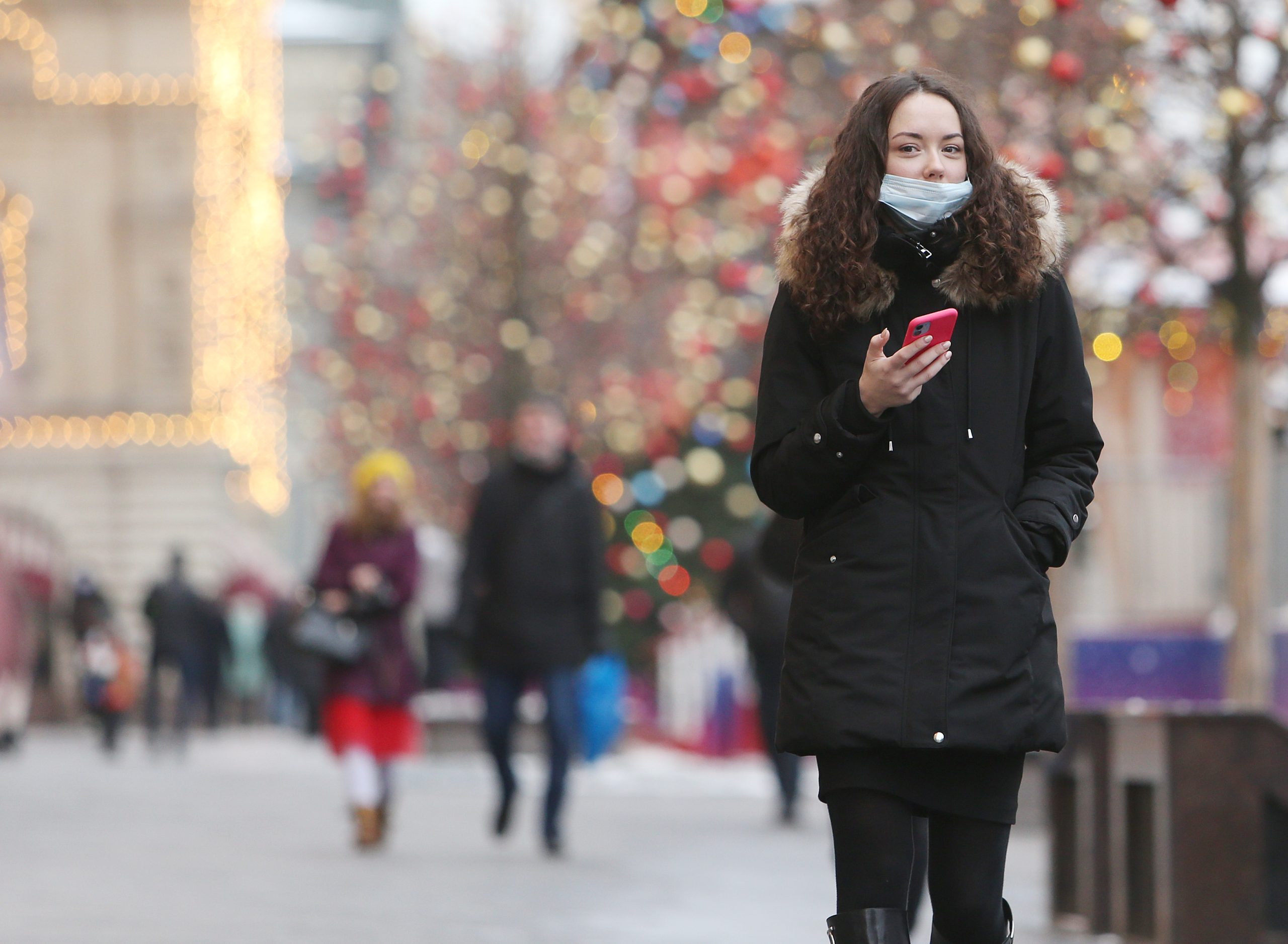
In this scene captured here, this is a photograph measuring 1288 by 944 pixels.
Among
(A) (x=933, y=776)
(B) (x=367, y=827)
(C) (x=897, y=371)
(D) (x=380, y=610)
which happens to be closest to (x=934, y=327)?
(C) (x=897, y=371)

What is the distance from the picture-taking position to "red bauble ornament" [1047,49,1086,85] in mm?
10188

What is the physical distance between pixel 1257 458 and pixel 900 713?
7.72 meters

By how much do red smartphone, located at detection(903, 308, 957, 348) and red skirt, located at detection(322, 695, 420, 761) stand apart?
769cm

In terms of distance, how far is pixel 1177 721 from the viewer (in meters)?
7.29

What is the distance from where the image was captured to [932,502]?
4305 mm

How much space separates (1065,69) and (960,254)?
6065 millimetres

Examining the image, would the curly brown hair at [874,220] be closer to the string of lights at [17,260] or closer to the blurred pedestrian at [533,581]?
the blurred pedestrian at [533,581]

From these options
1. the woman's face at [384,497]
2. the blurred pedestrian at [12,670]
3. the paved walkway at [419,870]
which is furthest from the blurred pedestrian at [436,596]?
the woman's face at [384,497]

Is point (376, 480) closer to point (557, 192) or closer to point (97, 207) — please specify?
point (557, 192)

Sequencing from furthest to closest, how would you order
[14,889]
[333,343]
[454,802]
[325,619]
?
[333,343], [454,802], [325,619], [14,889]

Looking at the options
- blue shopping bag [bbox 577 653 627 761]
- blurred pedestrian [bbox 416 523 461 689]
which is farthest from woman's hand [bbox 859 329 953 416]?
blue shopping bag [bbox 577 653 627 761]

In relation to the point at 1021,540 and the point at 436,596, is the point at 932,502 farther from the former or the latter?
the point at 436,596

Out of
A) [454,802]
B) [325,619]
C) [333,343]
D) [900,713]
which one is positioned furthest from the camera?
[333,343]

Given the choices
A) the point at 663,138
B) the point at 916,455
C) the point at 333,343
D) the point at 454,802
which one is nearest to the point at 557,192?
the point at 663,138
